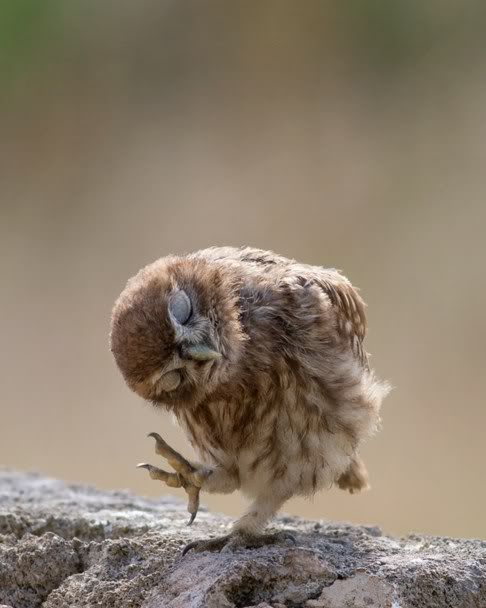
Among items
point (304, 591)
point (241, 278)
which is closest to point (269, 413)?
point (241, 278)

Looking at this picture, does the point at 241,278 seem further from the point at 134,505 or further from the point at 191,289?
the point at 134,505

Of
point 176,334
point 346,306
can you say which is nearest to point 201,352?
point 176,334

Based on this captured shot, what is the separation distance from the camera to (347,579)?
3.27m

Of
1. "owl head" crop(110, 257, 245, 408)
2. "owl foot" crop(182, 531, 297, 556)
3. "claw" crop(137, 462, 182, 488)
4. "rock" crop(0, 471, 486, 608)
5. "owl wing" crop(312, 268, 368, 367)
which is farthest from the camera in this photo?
"owl wing" crop(312, 268, 368, 367)

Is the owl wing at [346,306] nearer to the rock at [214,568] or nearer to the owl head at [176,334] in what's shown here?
the owl head at [176,334]

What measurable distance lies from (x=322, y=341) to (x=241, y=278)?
34 cm

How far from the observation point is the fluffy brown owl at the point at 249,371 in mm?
3426

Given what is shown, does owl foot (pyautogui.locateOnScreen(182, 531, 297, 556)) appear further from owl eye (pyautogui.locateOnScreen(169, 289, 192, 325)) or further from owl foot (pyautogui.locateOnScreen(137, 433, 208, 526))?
owl eye (pyautogui.locateOnScreen(169, 289, 192, 325))

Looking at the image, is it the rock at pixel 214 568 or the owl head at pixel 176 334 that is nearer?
the rock at pixel 214 568

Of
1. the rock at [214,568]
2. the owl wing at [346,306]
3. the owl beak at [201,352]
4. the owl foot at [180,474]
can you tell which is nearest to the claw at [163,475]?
the owl foot at [180,474]

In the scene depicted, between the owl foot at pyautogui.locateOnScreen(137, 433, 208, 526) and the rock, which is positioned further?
the owl foot at pyautogui.locateOnScreen(137, 433, 208, 526)

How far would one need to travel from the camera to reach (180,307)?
3.49 meters

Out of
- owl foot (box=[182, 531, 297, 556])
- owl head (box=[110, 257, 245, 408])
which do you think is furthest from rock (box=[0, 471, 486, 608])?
owl head (box=[110, 257, 245, 408])

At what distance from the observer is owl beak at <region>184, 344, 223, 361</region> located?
11.1 feet
